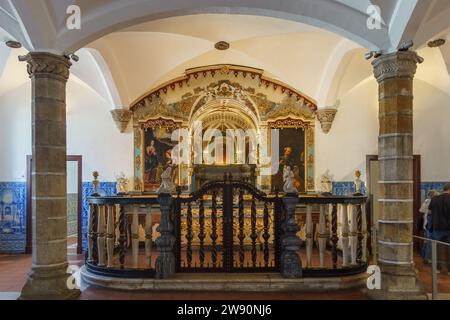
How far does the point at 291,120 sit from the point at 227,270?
15.3ft

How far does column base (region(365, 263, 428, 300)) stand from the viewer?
407 cm

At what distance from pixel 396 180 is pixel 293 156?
4.16 m

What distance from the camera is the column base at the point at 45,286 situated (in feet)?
13.2

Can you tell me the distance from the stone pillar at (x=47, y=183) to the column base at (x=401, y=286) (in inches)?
145

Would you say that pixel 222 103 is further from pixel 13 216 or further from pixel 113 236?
pixel 13 216

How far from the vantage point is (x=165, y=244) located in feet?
14.9

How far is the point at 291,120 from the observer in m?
8.35

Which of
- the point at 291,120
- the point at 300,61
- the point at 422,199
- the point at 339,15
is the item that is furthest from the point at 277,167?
the point at 339,15

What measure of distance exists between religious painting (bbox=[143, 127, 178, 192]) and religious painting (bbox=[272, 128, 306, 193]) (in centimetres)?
247

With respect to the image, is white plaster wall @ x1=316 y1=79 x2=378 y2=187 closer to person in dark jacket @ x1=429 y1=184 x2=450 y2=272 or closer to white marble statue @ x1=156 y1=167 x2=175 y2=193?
person in dark jacket @ x1=429 y1=184 x2=450 y2=272

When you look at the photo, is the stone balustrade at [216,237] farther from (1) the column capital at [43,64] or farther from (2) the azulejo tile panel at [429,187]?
(2) the azulejo tile panel at [429,187]

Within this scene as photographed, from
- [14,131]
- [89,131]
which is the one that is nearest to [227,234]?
[89,131]

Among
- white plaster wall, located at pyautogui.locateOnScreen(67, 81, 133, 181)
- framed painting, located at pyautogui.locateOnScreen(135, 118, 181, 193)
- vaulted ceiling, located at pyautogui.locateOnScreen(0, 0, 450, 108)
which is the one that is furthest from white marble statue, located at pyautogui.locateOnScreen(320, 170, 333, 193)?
white plaster wall, located at pyautogui.locateOnScreen(67, 81, 133, 181)
